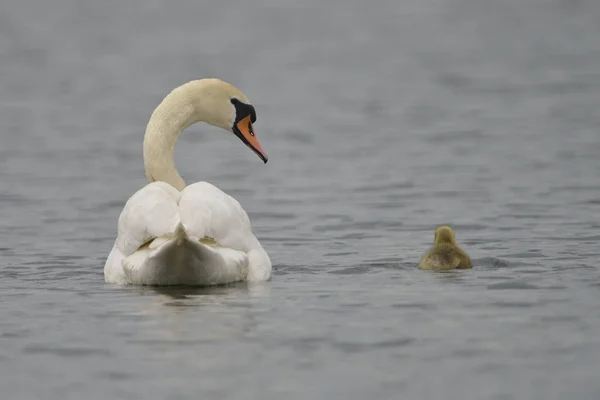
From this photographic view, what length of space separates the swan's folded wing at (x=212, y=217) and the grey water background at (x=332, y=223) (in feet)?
1.45

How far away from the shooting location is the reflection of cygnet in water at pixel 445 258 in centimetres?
1284

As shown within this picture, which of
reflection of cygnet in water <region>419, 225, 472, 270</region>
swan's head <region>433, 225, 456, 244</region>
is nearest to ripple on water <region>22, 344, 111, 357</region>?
reflection of cygnet in water <region>419, 225, 472, 270</region>

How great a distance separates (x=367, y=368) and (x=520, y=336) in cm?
121

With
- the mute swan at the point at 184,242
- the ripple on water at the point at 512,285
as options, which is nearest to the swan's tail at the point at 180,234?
the mute swan at the point at 184,242

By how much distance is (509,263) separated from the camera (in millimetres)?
13117

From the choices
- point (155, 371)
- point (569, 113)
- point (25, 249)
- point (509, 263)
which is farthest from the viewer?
point (569, 113)

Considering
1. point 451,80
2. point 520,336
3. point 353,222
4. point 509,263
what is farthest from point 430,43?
point 520,336

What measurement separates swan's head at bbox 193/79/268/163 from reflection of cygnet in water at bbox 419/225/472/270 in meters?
1.76

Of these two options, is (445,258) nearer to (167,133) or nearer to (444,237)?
(444,237)

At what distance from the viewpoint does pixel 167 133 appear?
45.4ft

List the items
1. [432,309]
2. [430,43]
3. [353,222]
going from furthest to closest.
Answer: [430,43] < [353,222] < [432,309]

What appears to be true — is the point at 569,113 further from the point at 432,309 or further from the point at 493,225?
the point at 432,309

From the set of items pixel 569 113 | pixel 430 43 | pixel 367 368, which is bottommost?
pixel 367 368

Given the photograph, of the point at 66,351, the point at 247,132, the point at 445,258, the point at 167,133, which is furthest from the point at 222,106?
the point at 66,351
